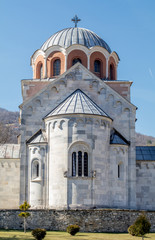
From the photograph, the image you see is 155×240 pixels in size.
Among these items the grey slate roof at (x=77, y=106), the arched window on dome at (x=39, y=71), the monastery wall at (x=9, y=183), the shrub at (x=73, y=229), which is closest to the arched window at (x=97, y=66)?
the arched window on dome at (x=39, y=71)

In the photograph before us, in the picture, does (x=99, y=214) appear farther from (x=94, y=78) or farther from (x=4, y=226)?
(x=94, y=78)

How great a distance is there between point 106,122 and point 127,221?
7738mm

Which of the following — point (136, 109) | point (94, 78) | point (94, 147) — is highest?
point (94, 78)

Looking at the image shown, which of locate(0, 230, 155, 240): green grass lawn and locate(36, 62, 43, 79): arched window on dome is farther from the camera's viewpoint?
locate(36, 62, 43, 79): arched window on dome

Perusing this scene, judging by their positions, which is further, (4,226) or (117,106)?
(117,106)

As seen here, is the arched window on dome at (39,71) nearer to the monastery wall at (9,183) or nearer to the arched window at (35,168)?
the monastery wall at (9,183)

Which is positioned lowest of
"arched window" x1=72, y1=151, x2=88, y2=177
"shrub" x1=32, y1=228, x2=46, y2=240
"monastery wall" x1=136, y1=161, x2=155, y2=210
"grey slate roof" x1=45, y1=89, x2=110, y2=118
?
"shrub" x1=32, y1=228, x2=46, y2=240

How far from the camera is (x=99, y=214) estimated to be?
28.1 meters

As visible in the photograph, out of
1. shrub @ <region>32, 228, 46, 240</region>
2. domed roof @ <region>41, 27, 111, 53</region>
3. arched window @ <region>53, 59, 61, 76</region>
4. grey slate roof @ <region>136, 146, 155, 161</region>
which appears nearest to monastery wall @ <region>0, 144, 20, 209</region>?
arched window @ <region>53, 59, 61, 76</region>

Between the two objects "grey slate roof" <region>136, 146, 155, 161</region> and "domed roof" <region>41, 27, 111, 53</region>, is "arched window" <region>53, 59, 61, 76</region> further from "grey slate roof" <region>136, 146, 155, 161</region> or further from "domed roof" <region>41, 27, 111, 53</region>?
"grey slate roof" <region>136, 146, 155, 161</region>

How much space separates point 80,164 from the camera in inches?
1242

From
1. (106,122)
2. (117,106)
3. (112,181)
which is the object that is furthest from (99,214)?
(117,106)

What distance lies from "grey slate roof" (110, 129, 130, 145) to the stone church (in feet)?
0.25

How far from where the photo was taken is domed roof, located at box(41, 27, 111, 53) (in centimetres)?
3972
